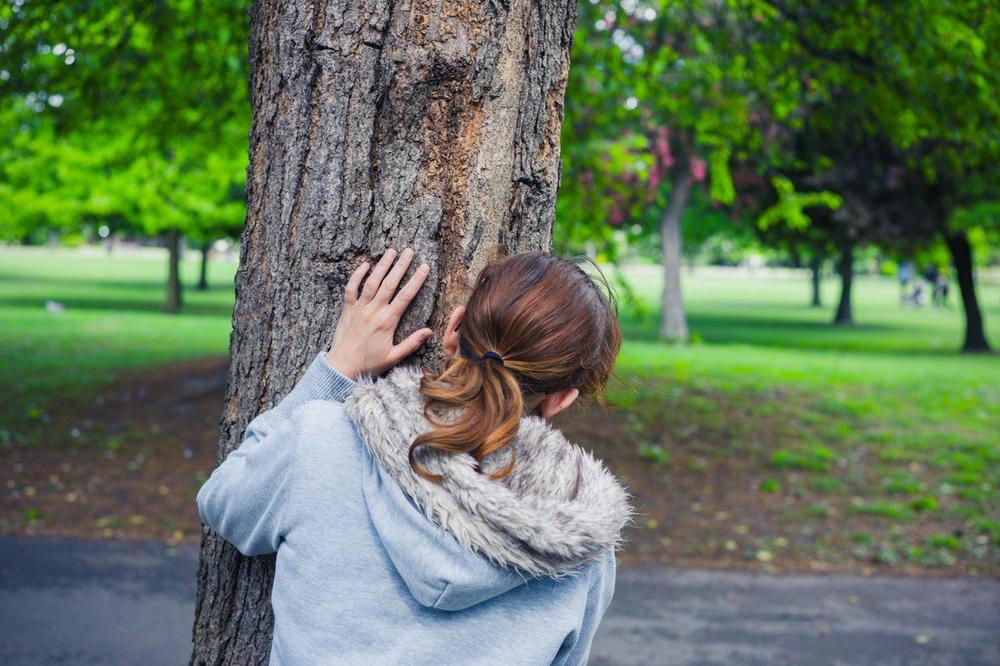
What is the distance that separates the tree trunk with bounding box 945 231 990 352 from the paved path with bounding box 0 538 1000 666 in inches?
613

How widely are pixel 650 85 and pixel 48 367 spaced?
8.83 meters

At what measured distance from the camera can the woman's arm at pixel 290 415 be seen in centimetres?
176

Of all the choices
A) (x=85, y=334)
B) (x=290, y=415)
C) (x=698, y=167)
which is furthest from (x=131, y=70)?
(x=698, y=167)

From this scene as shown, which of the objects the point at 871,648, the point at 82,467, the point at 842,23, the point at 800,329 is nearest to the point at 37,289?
the point at 800,329

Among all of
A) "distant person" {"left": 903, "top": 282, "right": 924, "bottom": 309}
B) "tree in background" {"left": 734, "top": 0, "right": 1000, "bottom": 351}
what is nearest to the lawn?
"tree in background" {"left": 734, "top": 0, "right": 1000, "bottom": 351}

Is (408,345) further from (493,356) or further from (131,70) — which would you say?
(131,70)

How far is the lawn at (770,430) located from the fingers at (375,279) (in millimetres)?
541

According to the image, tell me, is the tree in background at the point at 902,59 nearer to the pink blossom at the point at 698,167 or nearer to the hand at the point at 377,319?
the hand at the point at 377,319

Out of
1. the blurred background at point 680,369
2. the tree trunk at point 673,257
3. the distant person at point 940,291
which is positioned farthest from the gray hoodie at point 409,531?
the distant person at point 940,291

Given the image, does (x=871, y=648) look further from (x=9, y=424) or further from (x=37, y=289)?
(x=37, y=289)

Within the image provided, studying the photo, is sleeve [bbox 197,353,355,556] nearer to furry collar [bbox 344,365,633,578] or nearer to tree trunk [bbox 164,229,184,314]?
furry collar [bbox 344,365,633,578]

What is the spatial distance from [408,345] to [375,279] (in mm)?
157

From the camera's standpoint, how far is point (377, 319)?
2059 mm

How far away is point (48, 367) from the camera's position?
12.8 meters
